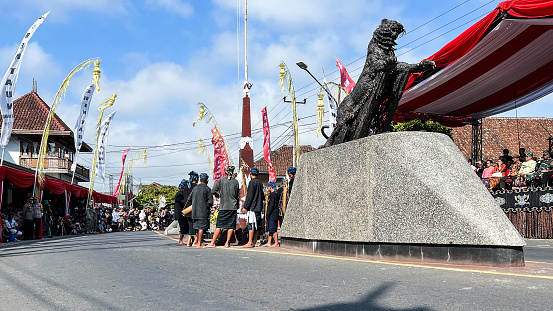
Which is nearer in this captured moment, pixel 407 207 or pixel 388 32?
pixel 407 207

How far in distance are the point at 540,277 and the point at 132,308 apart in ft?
12.6

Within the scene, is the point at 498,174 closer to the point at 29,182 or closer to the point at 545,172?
the point at 545,172

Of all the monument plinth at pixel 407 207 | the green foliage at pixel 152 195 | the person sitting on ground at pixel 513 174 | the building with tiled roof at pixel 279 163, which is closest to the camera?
the monument plinth at pixel 407 207

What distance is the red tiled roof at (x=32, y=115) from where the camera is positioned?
43.5 metres

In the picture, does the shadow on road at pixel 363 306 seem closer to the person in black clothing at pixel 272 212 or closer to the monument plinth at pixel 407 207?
the monument plinth at pixel 407 207

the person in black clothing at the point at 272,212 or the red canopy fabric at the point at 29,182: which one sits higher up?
the red canopy fabric at the point at 29,182

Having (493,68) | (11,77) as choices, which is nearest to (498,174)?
(493,68)

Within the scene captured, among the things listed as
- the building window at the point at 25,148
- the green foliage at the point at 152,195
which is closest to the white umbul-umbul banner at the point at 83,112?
the building window at the point at 25,148

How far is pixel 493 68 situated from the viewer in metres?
17.2

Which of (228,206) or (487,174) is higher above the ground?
Result: (487,174)

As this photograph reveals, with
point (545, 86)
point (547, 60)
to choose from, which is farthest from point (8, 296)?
point (545, 86)

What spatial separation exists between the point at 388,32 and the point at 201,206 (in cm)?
554

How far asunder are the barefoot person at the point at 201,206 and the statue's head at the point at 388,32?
5000 mm

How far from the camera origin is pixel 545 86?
18016mm
